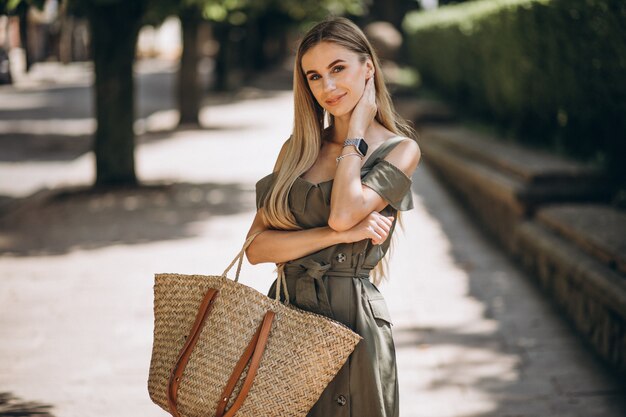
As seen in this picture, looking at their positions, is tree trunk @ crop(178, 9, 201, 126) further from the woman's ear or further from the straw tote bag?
the straw tote bag

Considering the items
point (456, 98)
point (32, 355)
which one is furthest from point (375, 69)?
point (456, 98)

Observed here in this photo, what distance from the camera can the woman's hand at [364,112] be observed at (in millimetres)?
3133

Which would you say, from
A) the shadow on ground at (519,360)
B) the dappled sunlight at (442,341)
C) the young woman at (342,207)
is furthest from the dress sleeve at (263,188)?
the shadow on ground at (519,360)

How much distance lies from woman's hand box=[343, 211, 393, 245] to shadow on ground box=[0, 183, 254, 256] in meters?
6.41

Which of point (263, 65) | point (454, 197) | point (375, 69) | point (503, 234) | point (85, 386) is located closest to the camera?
point (375, 69)

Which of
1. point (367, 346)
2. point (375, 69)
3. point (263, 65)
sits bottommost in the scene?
point (263, 65)

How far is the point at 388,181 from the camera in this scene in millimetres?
3092

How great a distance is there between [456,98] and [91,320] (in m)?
12.9

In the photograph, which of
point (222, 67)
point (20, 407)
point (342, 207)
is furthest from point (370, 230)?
point (222, 67)

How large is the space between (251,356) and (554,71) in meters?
7.66

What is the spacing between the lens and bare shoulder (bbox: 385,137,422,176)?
3.13m

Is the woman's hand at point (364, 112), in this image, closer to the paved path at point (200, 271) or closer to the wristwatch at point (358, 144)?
the wristwatch at point (358, 144)

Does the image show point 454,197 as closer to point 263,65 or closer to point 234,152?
point 234,152

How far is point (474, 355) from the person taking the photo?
5.96 meters
